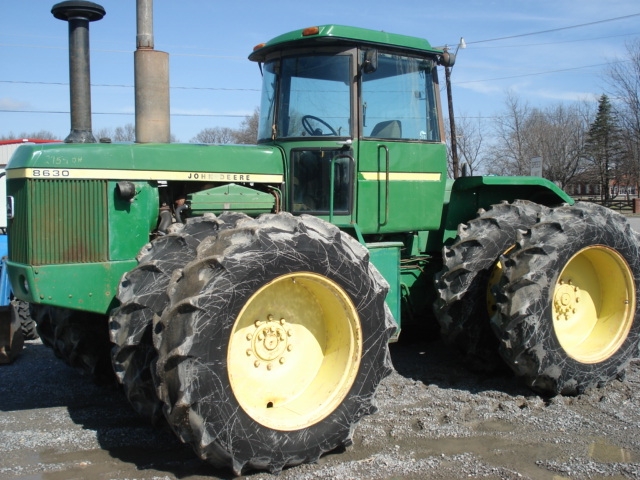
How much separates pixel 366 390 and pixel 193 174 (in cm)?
197

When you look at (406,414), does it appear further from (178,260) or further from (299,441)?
(178,260)

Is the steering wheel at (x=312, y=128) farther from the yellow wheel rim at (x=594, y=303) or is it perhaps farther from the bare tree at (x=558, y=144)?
the bare tree at (x=558, y=144)

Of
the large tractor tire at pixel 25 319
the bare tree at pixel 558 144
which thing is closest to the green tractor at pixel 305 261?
the large tractor tire at pixel 25 319

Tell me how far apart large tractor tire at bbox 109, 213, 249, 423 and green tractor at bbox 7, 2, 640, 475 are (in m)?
0.01

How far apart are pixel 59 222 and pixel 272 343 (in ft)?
5.29

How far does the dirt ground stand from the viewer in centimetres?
405

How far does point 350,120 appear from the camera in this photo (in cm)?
545

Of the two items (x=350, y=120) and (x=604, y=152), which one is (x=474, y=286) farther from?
(x=604, y=152)

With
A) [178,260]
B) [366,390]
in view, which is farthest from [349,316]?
[178,260]

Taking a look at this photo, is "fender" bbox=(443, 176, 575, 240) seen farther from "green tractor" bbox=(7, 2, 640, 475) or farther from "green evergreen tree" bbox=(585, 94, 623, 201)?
"green evergreen tree" bbox=(585, 94, 623, 201)

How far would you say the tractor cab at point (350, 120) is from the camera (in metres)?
5.42

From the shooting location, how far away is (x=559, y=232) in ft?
17.7

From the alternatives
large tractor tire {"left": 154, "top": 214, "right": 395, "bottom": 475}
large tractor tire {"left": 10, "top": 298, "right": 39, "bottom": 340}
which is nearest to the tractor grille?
large tractor tire {"left": 154, "top": 214, "right": 395, "bottom": 475}

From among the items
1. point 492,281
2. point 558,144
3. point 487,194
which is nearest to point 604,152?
point 558,144
